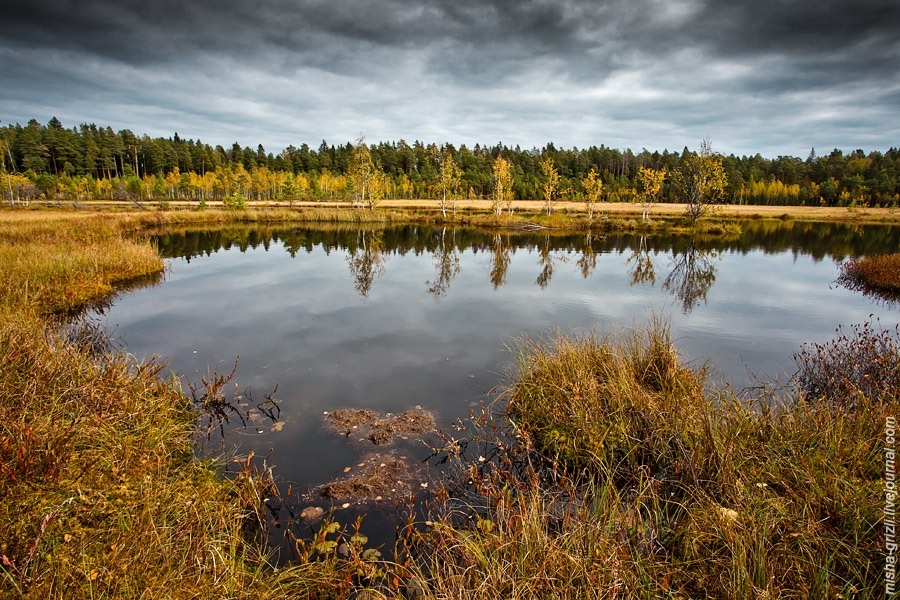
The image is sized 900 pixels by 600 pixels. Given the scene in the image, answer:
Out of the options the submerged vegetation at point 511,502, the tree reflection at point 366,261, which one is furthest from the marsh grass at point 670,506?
the tree reflection at point 366,261

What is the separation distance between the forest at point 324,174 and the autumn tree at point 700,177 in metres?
29.8

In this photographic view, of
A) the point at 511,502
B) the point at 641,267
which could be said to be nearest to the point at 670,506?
the point at 511,502

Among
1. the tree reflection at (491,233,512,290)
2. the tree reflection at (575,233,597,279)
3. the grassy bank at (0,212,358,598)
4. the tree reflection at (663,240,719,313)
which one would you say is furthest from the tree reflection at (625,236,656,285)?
the grassy bank at (0,212,358,598)

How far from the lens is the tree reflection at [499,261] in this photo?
76.7 feet

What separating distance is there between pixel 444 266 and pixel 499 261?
A: 4.33 m

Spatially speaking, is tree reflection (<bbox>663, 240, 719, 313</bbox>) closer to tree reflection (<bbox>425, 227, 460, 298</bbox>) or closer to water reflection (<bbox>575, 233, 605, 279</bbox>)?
water reflection (<bbox>575, 233, 605, 279</bbox>)

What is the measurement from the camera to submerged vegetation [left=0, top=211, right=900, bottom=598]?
137 inches

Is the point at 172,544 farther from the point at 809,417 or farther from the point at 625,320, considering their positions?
the point at 625,320

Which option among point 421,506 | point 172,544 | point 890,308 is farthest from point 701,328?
point 172,544

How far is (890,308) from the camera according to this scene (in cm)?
1702

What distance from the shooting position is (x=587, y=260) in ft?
98.6

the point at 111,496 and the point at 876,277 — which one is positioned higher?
the point at 876,277

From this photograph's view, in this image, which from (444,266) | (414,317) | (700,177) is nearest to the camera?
(414,317)

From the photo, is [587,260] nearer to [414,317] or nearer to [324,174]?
[414,317]
